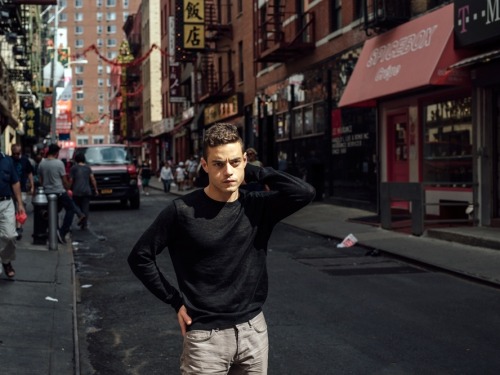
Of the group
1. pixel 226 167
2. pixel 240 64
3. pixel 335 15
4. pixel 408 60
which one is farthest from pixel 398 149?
pixel 240 64

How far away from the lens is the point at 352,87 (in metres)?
19.1

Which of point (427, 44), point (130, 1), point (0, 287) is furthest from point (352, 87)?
point (130, 1)

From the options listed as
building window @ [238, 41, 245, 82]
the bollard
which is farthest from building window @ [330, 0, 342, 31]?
the bollard

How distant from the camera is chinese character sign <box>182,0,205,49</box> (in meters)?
36.1

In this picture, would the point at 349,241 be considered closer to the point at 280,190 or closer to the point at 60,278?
the point at 60,278

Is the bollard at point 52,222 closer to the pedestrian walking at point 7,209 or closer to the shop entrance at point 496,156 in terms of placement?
the pedestrian walking at point 7,209

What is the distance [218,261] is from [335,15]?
20727 mm

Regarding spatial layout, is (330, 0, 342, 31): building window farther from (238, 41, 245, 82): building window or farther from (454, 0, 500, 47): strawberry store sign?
(238, 41, 245, 82): building window

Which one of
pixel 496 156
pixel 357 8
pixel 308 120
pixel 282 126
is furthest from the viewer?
pixel 282 126

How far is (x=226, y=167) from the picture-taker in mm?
3107

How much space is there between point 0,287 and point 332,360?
4.49 m

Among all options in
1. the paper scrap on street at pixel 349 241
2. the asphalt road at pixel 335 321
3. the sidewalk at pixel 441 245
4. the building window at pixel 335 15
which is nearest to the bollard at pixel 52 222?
the asphalt road at pixel 335 321

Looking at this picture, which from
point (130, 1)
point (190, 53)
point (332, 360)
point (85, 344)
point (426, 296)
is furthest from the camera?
point (130, 1)

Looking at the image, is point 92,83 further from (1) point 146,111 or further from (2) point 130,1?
(1) point 146,111
